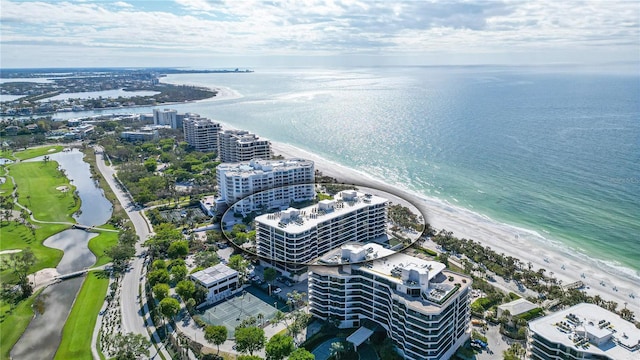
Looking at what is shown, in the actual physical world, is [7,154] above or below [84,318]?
below

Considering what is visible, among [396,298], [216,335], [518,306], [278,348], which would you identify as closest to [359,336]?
[396,298]

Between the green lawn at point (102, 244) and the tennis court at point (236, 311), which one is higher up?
the tennis court at point (236, 311)

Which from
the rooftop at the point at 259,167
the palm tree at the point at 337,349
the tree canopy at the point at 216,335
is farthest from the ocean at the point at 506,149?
the tree canopy at the point at 216,335

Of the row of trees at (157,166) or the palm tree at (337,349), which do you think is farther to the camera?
the row of trees at (157,166)

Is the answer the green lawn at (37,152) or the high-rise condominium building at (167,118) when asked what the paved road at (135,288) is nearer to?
the green lawn at (37,152)

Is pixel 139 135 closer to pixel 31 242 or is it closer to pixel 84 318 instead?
pixel 31 242

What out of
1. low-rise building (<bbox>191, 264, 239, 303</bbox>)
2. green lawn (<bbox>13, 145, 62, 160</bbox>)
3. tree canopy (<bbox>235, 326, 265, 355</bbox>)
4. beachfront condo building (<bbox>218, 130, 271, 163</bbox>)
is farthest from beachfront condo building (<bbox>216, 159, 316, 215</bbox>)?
green lawn (<bbox>13, 145, 62, 160</bbox>)

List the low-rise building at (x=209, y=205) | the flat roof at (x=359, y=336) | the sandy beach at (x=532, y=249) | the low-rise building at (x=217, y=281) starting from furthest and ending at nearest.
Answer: the low-rise building at (x=209, y=205), the sandy beach at (x=532, y=249), the low-rise building at (x=217, y=281), the flat roof at (x=359, y=336)

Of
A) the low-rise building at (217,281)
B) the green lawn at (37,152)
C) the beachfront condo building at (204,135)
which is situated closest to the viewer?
the low-rise building at (217,281)
